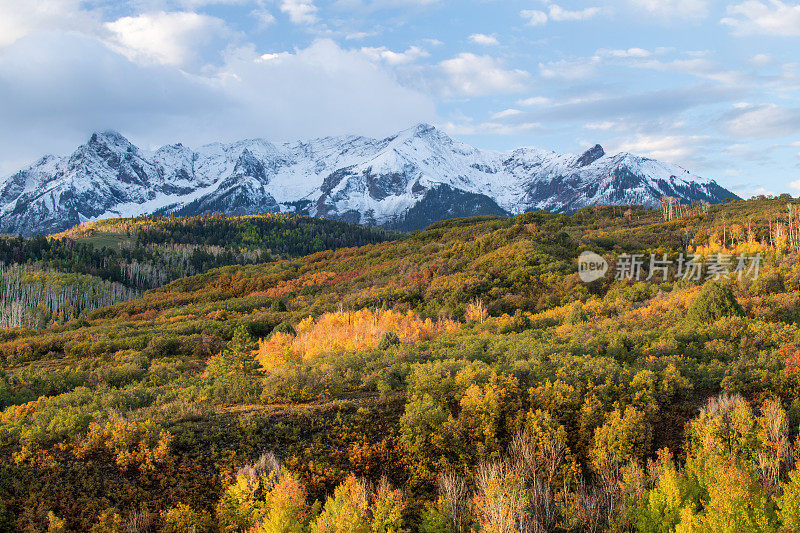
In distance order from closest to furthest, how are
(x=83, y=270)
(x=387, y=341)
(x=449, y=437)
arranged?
(x=449, y=437)
(x=387, y=341)
(x=83, y=270)

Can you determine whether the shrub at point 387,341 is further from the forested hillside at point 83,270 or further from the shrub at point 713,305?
the forested hillside at point 83,270

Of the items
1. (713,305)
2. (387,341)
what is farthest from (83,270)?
(713,305)

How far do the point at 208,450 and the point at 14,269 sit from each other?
494 ft

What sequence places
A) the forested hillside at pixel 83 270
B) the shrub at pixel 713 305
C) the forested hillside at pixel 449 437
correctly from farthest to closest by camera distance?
the forested hillside at pixel 83 270 < the shrub at pixel 713 305 < the forested hillside at pixel 449 437

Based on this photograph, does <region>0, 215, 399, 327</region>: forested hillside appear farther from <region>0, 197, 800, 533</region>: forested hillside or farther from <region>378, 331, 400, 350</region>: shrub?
<region>0, 197, 800, 533</region>: forested hillside

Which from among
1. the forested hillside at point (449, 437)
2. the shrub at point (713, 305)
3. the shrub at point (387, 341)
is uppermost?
the shrub at point (713, 305)

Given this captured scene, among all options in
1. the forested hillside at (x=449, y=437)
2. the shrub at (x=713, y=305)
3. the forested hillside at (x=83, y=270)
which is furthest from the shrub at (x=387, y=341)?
the forested hillside at (x=83, y=270)

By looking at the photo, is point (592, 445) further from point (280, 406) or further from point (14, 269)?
point (14, 269)

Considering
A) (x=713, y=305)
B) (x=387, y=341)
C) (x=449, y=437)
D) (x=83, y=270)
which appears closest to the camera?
(x=449, y=437)

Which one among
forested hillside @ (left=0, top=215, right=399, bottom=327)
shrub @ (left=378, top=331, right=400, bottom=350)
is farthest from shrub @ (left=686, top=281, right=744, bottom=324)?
Result: forested hillside @ (left=0, top=215, right=399, bottom=327)

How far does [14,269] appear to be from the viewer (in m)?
137

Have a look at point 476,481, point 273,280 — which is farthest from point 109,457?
point 273,280

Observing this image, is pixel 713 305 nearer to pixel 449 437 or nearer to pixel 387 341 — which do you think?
pixel 387 341

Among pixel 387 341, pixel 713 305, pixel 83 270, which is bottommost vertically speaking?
pixel 387 341
